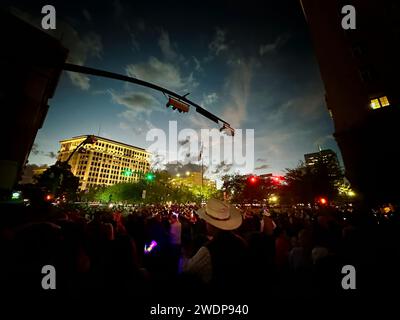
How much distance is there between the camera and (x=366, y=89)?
20.7 meters

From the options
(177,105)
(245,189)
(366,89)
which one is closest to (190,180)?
(245,189)

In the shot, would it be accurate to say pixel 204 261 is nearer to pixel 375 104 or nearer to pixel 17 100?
pixel 17 100

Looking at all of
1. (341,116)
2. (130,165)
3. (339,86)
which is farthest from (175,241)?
(130,165)

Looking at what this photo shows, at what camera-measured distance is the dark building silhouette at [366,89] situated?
58.1ft

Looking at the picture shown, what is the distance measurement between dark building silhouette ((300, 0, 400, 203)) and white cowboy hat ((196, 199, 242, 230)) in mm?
21685

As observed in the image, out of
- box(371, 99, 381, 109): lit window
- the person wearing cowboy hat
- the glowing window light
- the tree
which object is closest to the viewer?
the person wearing cowboy hat

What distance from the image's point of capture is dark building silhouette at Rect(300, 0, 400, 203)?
1770cm

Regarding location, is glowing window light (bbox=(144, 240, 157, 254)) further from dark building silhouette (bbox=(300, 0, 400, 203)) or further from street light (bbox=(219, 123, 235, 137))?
dark building silhouette (bbox=(300, 0, 400, 203))

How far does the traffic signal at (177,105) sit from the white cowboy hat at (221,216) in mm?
4836

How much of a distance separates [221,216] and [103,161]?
452ft

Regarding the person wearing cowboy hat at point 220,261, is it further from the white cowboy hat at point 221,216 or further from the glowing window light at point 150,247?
the glowing window light at point 150,247

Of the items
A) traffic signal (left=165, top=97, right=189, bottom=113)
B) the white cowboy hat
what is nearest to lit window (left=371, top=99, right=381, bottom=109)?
traffic signal (left=165, top=97, right=189, bottom=113)
